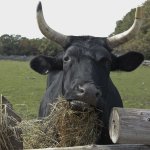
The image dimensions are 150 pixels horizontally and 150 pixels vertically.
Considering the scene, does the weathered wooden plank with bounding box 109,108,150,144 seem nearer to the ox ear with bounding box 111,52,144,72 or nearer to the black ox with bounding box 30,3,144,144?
the black ox with bounding box 30,3,144,144

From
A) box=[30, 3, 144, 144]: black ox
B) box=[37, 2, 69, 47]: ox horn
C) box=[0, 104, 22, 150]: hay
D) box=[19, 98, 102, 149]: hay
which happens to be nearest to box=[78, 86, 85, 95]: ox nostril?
box=[30, 3, 144, 144]: black ox

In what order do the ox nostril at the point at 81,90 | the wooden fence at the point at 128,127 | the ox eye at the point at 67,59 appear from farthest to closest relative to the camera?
the ox eye at the point at 67,59
the ox nostril at the point at 81,90
the wooden fence at the point at 128,127

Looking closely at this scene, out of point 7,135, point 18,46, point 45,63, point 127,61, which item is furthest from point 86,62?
point 18,46

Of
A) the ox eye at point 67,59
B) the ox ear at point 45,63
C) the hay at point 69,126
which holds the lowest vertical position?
the hay at point 69,126

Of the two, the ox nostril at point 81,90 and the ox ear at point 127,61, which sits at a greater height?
the ox ear at point 127,61

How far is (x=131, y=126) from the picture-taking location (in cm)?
438

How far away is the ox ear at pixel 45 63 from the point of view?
7.02 m

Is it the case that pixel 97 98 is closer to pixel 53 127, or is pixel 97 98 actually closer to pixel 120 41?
pixel 53 127

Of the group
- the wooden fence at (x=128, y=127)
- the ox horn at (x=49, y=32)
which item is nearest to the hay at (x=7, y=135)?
the wooden fence at (x=128, y=127)

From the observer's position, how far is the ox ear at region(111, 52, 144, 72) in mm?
7117

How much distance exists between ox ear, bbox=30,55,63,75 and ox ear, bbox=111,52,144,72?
0.79 metres

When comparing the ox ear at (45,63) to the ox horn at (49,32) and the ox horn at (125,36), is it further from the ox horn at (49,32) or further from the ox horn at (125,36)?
the ox horn at (125,36)

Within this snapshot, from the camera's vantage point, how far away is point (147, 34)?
60125 mm

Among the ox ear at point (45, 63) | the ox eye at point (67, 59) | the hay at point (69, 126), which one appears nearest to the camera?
the hay at point (69, 126)
